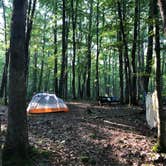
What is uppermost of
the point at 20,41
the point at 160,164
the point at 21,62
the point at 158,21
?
the point at 158,21

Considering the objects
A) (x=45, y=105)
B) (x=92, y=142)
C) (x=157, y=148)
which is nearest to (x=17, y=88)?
(x=92, y=142)

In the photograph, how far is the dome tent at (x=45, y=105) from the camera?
13.2 m

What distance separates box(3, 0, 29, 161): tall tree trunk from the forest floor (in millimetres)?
601

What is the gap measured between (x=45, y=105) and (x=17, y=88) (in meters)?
7.52

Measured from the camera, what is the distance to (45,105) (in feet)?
44.2

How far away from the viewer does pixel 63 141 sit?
7969 millimetres

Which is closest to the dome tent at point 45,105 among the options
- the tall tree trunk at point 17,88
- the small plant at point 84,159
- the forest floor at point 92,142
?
the forest floor at point 92,142

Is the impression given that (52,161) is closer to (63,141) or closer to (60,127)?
(63,141)

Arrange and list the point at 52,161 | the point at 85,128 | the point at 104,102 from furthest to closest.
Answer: the point at 104,102
the point at 85,128
the point at 52,161

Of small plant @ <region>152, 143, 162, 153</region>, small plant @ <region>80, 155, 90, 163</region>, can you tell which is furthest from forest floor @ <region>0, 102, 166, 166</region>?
small plant @ <region>152, 143, 162, 153</region>

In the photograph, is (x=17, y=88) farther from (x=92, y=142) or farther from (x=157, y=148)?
(x=157, y=148)

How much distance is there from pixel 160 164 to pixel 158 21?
3615mm

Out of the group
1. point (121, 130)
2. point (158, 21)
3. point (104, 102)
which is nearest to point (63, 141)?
point (121, 130)

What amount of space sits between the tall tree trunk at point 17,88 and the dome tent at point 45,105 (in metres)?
7.09
